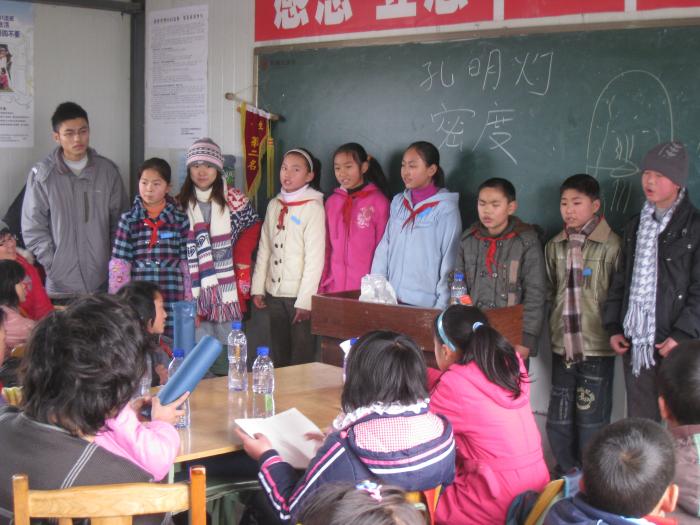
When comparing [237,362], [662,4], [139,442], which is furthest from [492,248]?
[139,442]

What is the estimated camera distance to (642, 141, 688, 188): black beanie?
3447mm

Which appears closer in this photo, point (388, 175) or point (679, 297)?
point (679, 297)

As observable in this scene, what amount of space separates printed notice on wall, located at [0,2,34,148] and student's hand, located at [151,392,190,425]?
11.5ft

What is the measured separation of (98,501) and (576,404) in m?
2.82

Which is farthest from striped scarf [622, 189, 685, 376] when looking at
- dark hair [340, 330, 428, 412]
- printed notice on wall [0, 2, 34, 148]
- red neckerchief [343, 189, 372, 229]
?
printed notice on wall [0, 2, 34, 148]

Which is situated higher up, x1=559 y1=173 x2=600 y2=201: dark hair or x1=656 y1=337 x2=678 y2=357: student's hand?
x1=559 y1=173 x2=600 y2=201: dark hair

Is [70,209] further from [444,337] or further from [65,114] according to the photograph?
[444,337]

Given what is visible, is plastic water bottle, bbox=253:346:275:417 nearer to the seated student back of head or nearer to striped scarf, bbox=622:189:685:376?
the seated student back of head

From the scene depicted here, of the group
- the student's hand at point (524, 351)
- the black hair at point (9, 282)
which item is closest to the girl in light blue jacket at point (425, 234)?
the student's hand at point (524, 351)

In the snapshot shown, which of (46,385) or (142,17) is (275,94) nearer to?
(142,17)

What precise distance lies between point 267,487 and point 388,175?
275 cm

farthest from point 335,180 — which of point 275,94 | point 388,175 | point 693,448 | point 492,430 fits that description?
point 693,448

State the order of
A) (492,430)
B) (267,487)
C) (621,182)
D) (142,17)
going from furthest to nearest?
(142,17) → (621,182) → (492,430) → (267,487)

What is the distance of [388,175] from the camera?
4664 mm
